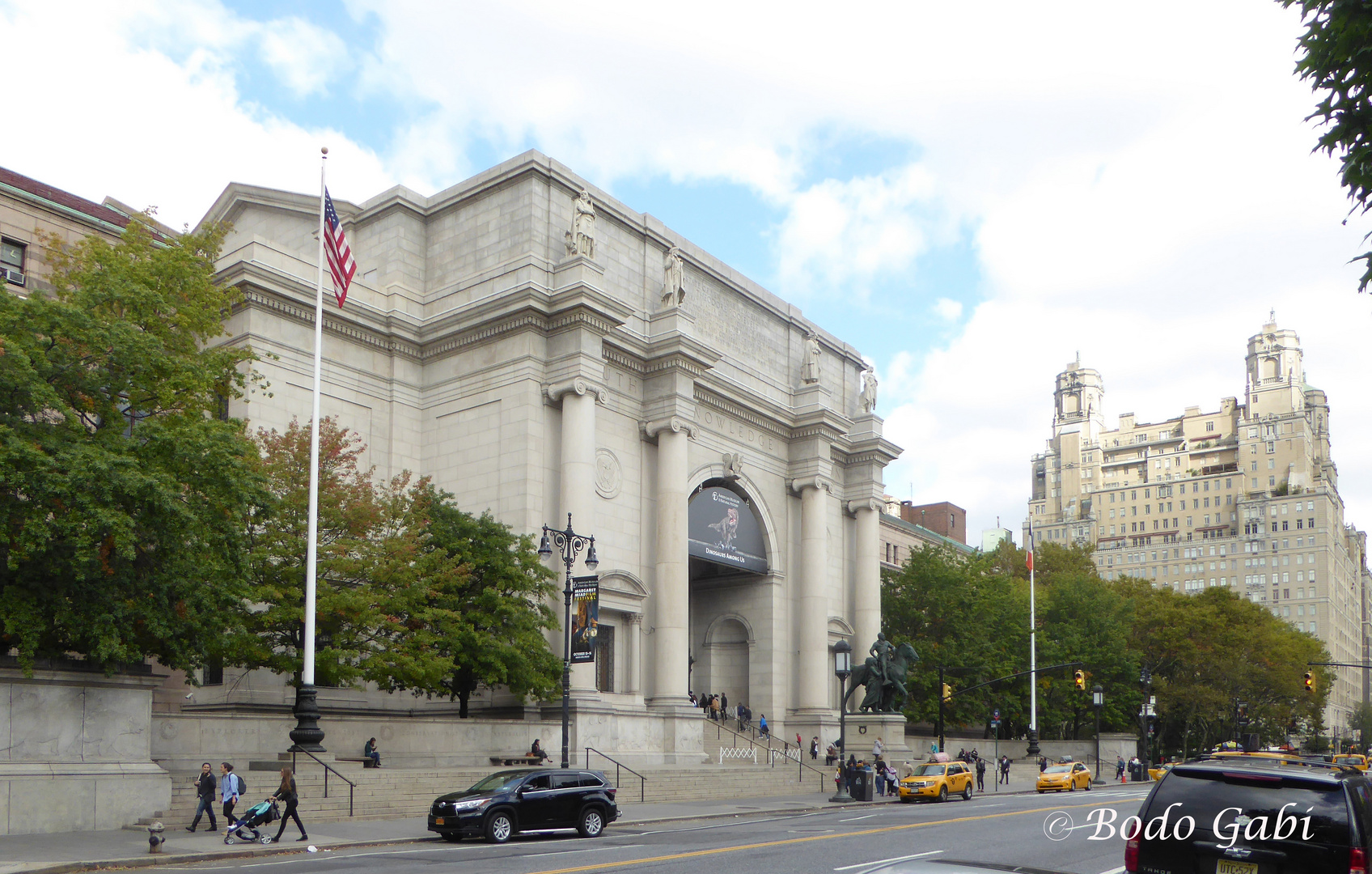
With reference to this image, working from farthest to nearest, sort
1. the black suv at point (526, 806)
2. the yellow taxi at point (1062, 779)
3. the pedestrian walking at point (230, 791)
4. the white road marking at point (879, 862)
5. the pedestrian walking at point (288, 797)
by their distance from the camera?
the yellow taxi at point (1062, 779) → the black suv at point (526, 806) → the pedestrian walking at point (230, 791) → the pedestrian walking at point (288, 797) → the white road marking at point (879, 862)

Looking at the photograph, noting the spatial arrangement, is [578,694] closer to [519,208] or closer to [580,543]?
[580,543]

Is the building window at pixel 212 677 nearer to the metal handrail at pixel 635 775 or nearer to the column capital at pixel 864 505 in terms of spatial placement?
the metal handrail at pixel 635 775

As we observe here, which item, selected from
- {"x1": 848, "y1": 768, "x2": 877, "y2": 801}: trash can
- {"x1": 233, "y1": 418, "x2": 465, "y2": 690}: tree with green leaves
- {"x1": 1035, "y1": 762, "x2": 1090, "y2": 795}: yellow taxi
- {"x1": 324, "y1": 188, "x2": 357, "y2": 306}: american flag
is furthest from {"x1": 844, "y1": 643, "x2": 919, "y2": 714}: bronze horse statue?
{"x1": 324, "y1": 188, "x2": 357, "y2": 306}: american flag

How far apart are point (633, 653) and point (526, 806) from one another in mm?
22991

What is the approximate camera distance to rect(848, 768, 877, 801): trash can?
4159 cm

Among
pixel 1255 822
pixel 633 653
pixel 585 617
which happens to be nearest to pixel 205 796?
pixel 585 617

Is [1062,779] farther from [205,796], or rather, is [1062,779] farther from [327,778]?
[205,796]

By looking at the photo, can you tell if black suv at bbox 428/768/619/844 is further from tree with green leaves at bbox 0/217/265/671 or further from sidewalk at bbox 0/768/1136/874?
tree with green leaves at bbox 0/217/265/671

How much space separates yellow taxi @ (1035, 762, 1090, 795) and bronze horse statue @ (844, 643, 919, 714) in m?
9.25

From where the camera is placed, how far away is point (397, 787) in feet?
99.1

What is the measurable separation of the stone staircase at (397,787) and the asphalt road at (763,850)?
5.61m

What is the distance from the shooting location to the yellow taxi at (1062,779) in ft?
160

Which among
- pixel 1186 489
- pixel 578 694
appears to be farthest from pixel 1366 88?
pixel 1186 489

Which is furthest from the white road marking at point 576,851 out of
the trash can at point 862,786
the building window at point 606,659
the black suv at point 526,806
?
the building window at point 606,659
